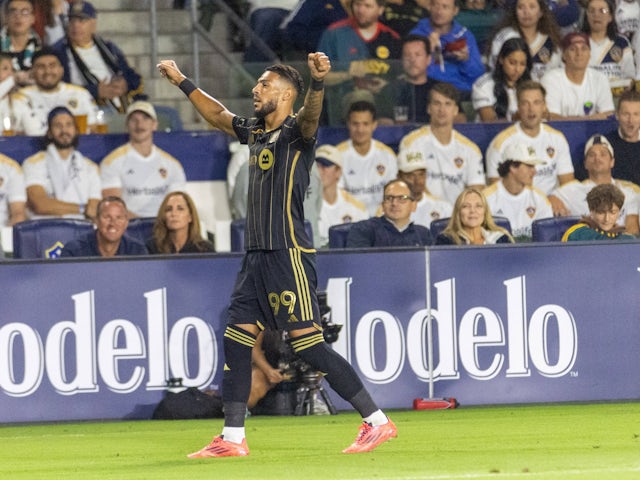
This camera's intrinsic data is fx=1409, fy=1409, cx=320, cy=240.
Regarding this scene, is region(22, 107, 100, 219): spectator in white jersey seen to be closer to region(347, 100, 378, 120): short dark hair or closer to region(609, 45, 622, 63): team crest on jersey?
region(347, 100, 378, 120): short dark hair

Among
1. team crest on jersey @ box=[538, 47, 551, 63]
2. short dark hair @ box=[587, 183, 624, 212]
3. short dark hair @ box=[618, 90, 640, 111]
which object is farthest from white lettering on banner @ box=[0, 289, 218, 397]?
team crest on jersey @ box=[538, 47, 551, 63]

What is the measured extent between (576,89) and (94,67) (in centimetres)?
504

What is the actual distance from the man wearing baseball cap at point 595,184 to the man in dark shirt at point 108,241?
A: 4.40 meters

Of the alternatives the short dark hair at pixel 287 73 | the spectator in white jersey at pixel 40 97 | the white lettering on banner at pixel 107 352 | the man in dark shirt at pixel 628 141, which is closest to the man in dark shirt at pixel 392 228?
the white lettering on banner at pixel 107 352

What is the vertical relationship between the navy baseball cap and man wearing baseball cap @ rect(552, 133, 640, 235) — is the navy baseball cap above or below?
above

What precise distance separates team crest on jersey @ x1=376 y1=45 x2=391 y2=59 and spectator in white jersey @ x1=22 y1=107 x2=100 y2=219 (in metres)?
3.33

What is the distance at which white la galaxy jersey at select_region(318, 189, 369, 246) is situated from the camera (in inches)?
523

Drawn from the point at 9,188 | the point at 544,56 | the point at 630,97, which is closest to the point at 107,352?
the point at 9,188

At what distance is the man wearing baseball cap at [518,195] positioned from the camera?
13.4 metres

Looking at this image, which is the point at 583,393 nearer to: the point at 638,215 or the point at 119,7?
the point at 638,215

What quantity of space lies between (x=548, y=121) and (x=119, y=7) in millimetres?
5252

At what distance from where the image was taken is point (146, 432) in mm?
9695

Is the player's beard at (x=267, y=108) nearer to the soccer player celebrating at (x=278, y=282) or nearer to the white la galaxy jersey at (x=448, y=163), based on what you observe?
the soccer player celebrating at (x=278, y=282)

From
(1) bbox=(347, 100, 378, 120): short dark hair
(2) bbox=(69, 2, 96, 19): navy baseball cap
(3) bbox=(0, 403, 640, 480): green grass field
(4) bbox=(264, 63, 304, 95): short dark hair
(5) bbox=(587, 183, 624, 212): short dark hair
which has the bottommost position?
(3) bbox=(0, 403, 640, 480): green grass field
